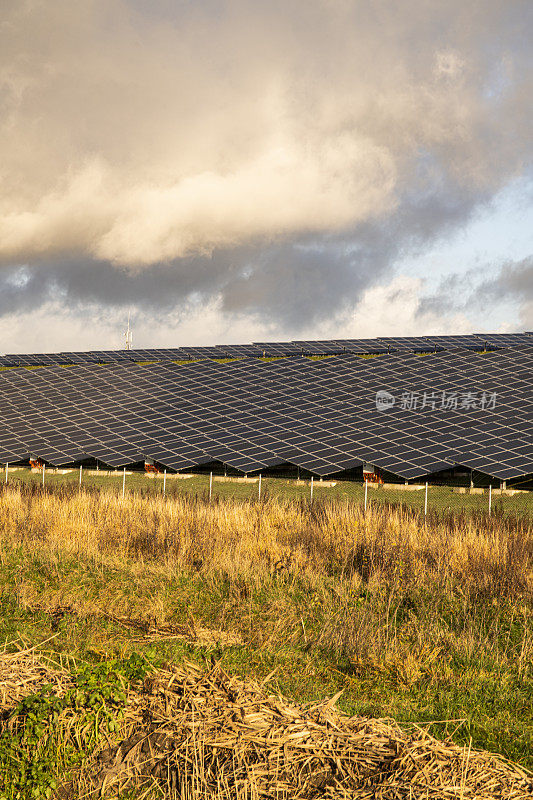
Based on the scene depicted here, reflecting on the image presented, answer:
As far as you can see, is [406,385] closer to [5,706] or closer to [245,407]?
[245,407]

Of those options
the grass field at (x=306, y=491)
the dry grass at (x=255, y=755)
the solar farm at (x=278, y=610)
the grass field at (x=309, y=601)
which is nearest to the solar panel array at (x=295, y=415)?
the solar farm at (x=278, y=610)

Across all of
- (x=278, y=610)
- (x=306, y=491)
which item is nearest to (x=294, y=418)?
(x=306, y=491)

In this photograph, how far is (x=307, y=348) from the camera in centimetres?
5319

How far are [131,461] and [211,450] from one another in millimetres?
3119

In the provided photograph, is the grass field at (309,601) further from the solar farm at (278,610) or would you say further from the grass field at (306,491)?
the grass field at (306,491)

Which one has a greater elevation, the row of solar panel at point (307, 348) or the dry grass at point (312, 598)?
the row of solar panel at point (307, 348)

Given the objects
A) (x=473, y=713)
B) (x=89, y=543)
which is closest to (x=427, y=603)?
(x=473, y=713)

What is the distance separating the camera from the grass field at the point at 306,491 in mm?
20266

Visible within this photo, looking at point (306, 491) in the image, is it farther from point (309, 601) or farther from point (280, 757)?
point (280, 757)

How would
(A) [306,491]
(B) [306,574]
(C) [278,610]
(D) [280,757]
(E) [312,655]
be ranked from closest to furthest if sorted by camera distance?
(D) [280,757]
(E) [312,655]
(C) [278,610]
(B) [306,574]
(A) [306,491]

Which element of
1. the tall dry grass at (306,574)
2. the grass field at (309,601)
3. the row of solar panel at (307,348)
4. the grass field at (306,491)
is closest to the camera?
the grass field at (309,601)

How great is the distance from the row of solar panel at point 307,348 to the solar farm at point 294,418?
12.3 metres

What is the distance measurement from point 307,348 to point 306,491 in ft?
102

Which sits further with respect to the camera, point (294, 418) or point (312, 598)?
point (294, 418)
